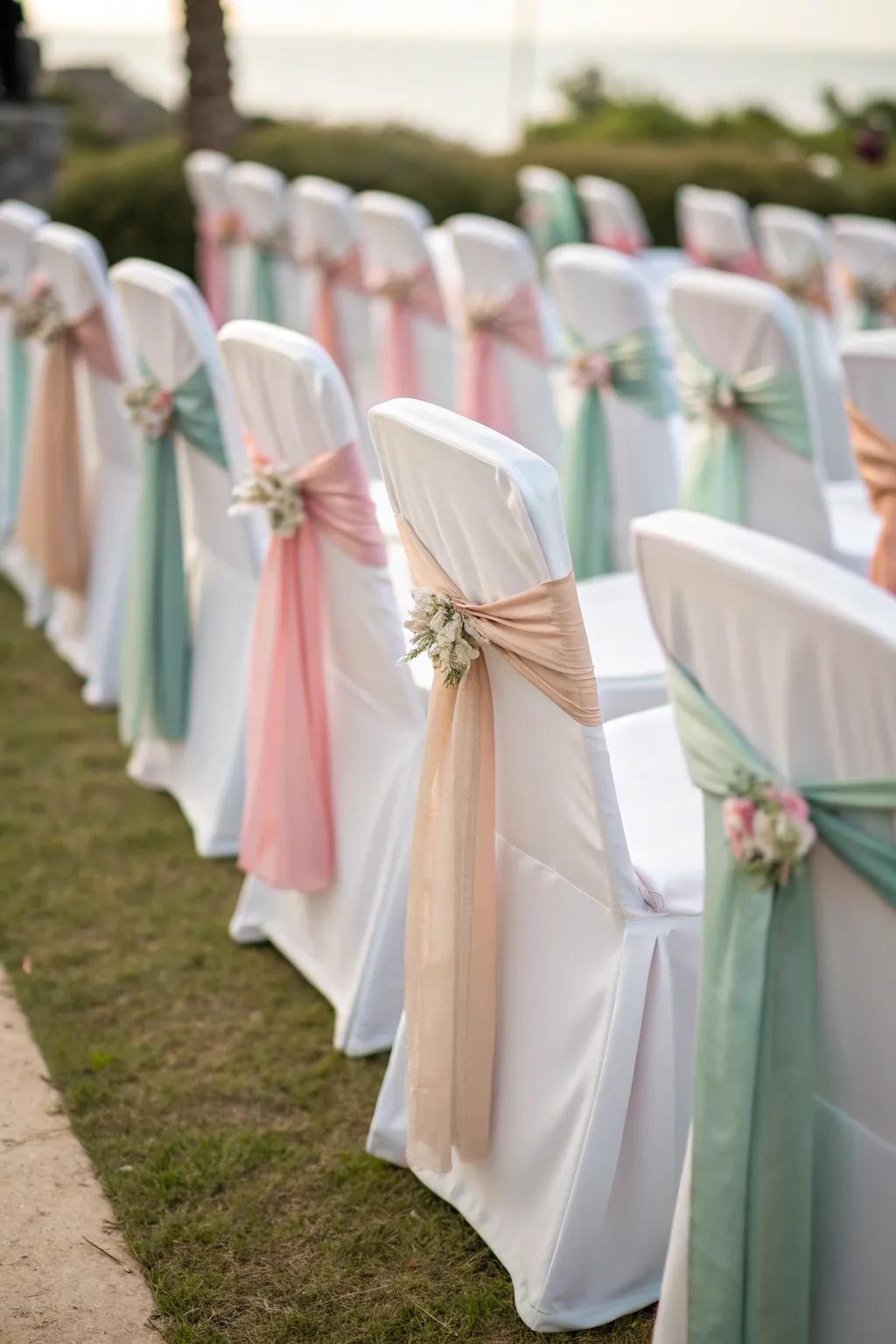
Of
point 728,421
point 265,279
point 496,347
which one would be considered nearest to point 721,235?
point 496,347

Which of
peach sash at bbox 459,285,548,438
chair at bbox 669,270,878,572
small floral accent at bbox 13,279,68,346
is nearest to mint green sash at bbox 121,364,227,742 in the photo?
small floral accent at bbox 13,279,68,346

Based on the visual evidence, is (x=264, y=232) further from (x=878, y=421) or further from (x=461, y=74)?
(x=461, y=74)

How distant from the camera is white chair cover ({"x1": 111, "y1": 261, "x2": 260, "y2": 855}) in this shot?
3.14 meters

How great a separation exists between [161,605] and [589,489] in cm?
124

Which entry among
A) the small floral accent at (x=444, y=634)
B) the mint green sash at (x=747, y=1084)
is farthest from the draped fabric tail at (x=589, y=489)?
the mint green sash at (x=747, y=1084)

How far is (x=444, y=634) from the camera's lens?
6.37 ft

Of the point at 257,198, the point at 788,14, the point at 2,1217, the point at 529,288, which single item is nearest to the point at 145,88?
the point at 788,14

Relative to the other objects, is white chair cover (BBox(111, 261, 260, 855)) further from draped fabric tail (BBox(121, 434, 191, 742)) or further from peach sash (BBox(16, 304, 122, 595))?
peach sash (BBox(16, 304, 122, 595))

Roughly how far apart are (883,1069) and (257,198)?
17.5 ft

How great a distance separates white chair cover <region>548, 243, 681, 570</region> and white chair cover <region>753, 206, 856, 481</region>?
1205 millimetres

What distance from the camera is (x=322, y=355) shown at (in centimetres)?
243

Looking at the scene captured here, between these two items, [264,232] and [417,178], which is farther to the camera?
[417,178]

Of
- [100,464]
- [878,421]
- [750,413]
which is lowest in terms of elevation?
[100,464]

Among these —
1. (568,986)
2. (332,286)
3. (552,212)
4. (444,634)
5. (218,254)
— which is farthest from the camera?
(552,212)
